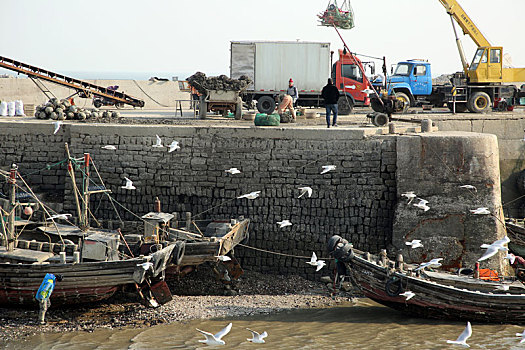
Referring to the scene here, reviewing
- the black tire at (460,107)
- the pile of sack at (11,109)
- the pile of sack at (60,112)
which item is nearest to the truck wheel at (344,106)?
the black tire at (460,107)

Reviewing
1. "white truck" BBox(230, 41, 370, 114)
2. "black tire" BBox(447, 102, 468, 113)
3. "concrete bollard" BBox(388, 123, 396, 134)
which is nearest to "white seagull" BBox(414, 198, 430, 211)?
"concrete bollard" BBox(388, 123, 396, 134)

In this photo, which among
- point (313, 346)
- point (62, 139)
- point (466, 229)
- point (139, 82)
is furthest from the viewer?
point (139, 82)

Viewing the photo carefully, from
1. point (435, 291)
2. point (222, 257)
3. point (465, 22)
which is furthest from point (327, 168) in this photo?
point (465, 22)

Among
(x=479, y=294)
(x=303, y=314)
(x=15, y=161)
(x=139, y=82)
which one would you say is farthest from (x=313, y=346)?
(x=139, y=82)

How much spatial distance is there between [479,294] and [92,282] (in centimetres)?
622

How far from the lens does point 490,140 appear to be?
1327cm

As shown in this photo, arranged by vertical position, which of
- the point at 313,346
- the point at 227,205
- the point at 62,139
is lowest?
Result: the point at 313,346

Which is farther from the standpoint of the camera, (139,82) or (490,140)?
(139,82)

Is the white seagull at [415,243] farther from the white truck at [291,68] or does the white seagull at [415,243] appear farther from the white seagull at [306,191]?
the white truck at [291,68]

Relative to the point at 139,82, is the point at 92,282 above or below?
below

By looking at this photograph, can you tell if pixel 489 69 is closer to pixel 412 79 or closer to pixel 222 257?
pixel 412 79

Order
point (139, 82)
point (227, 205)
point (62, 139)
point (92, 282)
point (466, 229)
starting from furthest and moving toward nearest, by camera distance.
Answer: point (139, 82) → point (62, 139) → point (227, 205) → point (466, 229) → point (92, 282)

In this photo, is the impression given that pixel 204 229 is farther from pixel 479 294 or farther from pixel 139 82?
pixel 139 82

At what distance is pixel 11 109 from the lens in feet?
60.2
